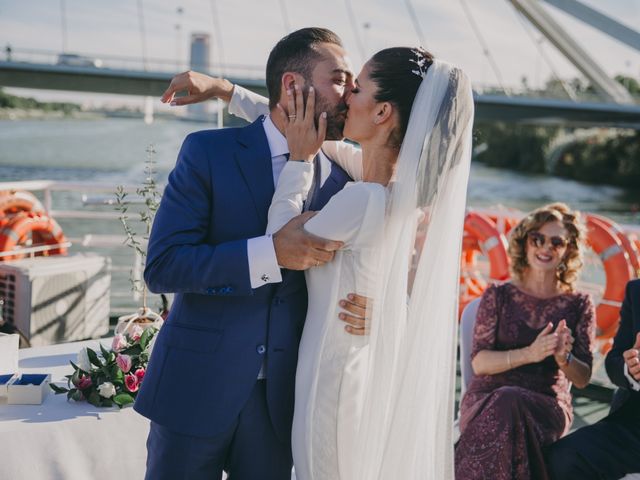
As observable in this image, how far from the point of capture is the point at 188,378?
1.61m

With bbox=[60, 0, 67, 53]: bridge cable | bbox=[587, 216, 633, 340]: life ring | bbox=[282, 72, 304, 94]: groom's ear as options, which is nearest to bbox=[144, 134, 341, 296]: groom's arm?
bbox=[282, 72, 304, 94]: groom's ear

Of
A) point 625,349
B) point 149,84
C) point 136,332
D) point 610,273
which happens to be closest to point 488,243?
point 610,273

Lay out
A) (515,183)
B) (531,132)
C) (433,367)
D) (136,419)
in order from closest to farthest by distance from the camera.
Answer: (433,367) < (136,419) < (515,183) < (531,132)

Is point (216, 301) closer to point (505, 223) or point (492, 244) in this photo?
point (492, 244)

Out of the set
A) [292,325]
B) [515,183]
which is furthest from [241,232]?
[515,183]

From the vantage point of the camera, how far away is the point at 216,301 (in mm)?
1621

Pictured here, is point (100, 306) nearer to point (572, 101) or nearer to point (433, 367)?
point (433, 367)

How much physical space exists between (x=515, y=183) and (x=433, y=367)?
38.0 meters

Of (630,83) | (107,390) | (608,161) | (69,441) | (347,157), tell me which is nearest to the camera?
(347,157)

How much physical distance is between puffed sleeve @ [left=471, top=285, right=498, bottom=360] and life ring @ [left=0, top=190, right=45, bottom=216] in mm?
3581

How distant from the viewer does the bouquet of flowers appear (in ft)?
7.15

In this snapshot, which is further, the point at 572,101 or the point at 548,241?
the point at 572,101

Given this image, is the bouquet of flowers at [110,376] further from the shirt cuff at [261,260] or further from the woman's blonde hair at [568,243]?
the woman's blonde hair at [568,243]

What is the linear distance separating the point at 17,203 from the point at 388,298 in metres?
4.33
